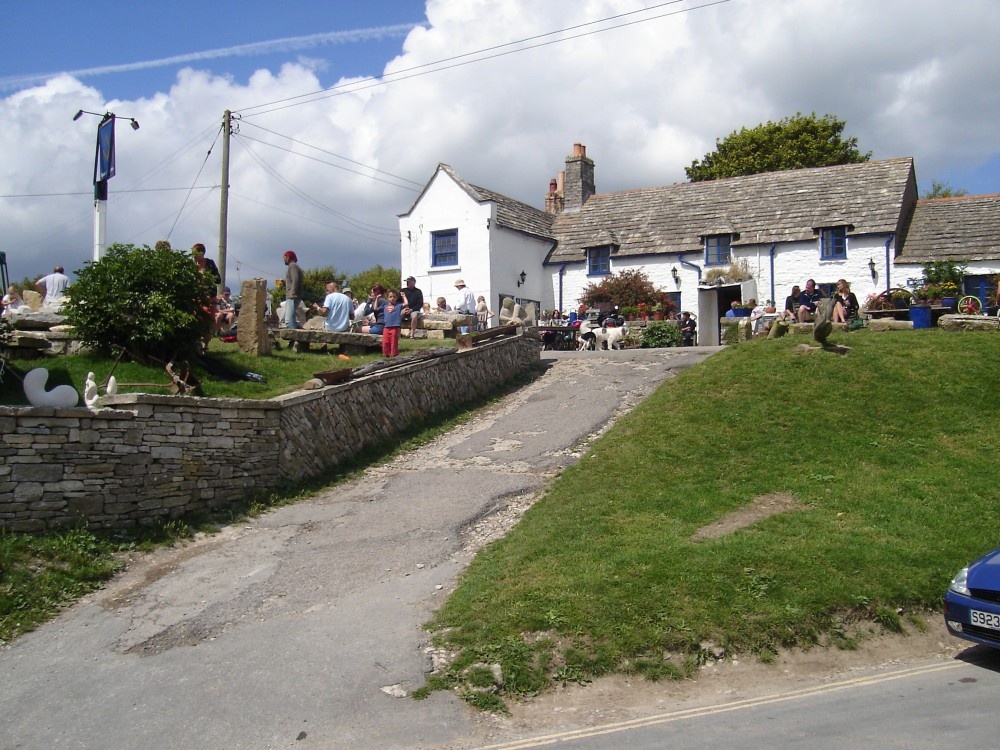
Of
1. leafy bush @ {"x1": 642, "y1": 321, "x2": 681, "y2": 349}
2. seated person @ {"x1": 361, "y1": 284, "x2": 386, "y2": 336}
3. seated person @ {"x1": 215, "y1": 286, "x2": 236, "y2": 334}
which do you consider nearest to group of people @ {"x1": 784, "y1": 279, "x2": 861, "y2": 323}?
leafy bush @ {"x1": 642, "y1": 321, "x2": 681, "y2": 349}

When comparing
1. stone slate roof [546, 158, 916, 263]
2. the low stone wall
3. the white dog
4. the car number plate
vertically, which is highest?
stone slate roof [546, 158, 916, 263]

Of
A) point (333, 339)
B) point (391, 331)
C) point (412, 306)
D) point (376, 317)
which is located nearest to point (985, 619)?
point (391, 331)

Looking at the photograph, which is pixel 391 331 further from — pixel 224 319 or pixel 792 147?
pixel 792 147

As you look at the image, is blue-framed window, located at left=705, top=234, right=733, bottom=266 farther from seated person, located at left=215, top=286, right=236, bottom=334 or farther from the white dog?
seated person, located at left=215, top=286, right=236, bottom=334

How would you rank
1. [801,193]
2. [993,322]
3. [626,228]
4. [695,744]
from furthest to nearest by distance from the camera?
[626,228]
[801,193]
[993,322]
[695,744]

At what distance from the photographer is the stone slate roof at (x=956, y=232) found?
27.4 metres

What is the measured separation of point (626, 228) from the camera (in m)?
33.7

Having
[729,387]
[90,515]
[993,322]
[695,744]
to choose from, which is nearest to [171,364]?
[90,515]

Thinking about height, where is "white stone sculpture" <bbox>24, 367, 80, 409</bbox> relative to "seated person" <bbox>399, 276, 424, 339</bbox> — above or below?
below

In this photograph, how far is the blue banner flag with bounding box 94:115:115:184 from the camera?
16766mm

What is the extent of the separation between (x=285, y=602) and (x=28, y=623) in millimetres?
2438

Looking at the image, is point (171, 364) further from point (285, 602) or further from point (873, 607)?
point (873, 607)

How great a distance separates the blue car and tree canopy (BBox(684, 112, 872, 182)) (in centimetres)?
3595

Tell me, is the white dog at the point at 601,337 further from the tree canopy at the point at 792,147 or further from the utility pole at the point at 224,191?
the tree canopy at the point at 792,147
